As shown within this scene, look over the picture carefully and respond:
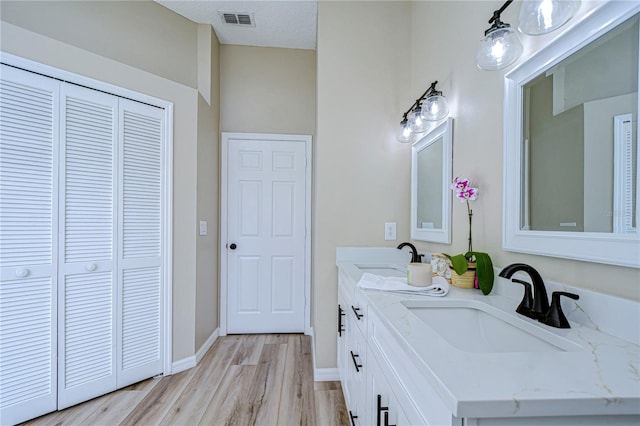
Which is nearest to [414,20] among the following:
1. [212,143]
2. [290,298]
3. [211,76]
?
[211,76]

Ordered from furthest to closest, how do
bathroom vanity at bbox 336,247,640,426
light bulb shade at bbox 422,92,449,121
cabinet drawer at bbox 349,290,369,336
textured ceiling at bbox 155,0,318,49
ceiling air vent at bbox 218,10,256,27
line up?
ceiling air vent at bbox 218,10,256,27, textured ceiling at bbox 155,0,318,49, light bulb shade at bbox 422,92,449,121, cabinet drawer at bbox 349,290,369,336, bathroom vanity at bbox 336,247,640,426

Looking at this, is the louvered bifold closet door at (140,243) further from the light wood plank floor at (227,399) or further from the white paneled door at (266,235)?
the white paneled door at (266,235)

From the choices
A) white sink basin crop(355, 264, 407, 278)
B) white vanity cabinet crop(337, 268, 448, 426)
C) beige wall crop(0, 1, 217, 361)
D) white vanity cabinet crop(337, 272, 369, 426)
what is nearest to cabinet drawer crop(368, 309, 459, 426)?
white vanity cabinet crop(337, 268, 448, 426)

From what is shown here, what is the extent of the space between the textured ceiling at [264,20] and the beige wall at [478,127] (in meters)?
1.17

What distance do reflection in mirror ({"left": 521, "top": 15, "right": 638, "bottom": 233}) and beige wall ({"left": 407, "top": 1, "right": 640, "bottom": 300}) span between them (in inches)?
5.1

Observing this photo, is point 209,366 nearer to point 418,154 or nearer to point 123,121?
point 123,121

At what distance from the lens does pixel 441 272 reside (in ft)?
4.51

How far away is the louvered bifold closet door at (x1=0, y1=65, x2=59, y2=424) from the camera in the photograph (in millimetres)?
1580

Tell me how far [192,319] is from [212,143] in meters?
1.57

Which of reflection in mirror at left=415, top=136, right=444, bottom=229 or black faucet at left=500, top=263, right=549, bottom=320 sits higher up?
reflection in mirror at left=415, top=136, right=444, bottom=229

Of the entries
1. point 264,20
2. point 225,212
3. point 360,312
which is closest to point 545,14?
point 360,312

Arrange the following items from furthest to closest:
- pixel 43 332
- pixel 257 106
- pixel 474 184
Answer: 1. pixel 257 106
2. pixel 43 332
3. pixel 474 184

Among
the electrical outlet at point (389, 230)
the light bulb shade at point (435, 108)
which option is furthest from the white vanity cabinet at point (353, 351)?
the light bulb shade at point (435, 108)

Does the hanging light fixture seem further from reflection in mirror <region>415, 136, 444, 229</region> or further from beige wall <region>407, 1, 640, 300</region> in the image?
reflection in mirror <region>415, 136, 444, 229</region>
